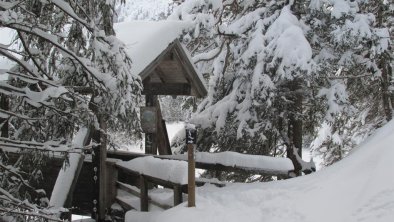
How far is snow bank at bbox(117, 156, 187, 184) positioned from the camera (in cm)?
644

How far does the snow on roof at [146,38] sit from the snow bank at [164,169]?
1.74 metres

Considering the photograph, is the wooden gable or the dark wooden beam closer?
the wooden gable

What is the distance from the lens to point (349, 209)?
203 inches

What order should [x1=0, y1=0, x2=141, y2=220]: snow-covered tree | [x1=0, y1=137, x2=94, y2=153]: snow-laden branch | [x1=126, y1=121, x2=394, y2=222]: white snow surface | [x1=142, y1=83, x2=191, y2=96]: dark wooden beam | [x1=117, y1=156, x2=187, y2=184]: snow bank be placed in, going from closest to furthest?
[x1=0, y1=137, x2=94, y2=153]: snow-laden branch, [x1=0, y1=0, x2=141, y2=220]: snow-covered tree, [x1=126, y1=121, x2=394, y2=222]: white snow surface, [x1=117, y1=156, x2=187, y2=184]: snow bank, [x1=142, y1=83, x2=191, y2=96]: dark wooden beam

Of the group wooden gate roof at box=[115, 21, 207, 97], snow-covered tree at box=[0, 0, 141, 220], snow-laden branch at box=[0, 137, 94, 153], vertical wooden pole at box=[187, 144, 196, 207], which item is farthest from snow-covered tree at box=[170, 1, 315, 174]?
snow-laden branch at box=[0, 137, 94, 153]

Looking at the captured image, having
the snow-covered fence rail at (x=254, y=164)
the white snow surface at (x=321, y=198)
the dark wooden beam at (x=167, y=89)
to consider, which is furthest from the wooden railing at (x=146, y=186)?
the dark wooden beam at (x=167, y=89)

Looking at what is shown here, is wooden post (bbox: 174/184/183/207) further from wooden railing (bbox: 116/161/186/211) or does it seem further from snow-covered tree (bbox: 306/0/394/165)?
snow-covered tree (bbox: 306/0/394/165)

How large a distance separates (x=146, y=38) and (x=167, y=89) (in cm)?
141

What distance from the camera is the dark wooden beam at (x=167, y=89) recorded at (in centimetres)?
964

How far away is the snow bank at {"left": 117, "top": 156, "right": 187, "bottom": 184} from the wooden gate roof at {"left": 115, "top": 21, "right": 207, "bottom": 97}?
67.7 inches

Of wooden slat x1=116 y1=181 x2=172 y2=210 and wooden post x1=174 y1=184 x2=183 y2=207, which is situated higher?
wooden post x1=174 y1=184 x2=183 y2=207

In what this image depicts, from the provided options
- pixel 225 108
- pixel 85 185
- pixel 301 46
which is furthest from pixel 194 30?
pixel 85 185

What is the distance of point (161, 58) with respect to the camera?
8.77m

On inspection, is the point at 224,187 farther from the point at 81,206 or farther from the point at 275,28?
the point at 275,28
